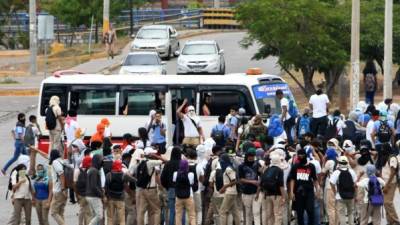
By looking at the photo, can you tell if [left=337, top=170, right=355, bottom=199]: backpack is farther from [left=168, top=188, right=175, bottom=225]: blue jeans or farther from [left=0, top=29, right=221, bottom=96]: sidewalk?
[left=0, top=29, right=221, bottom=96]: sidewalk

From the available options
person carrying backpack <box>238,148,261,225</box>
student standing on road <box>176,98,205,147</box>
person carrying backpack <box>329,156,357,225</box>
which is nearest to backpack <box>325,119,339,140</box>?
student standing on road <box>176,98,205,147</box>

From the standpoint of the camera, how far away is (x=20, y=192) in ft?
73.0

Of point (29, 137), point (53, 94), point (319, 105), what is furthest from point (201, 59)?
point (29, 137)

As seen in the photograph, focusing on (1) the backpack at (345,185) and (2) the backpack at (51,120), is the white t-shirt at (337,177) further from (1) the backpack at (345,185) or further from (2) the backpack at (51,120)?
A: (2) the backpack at (51,120)

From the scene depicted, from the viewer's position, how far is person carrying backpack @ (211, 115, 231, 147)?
25.5 metres

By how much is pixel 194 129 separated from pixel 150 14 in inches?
2096

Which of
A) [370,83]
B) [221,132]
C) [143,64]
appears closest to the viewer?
[221,132]

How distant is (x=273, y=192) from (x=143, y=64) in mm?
24247

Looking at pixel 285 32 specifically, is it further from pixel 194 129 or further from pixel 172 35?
pixel 172 35

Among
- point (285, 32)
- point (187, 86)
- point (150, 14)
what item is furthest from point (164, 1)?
point (187, 86)

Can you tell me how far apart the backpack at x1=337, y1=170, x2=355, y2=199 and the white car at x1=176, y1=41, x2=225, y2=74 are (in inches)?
1041

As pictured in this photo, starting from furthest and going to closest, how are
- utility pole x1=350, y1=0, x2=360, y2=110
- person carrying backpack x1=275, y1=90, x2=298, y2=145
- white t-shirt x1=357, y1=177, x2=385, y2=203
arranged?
utility pole x1=350, y1=0, x2=360, y2=110 < person carrying backpack x1=275, y1=90, x2=298, y2=145 < white t-shirt x1=357, y1=177, x2=385, y2=203

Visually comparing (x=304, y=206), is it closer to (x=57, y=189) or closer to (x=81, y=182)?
(x=81, y=182)

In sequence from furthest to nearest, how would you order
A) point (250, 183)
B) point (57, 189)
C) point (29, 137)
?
point (29, 137), point (57, 189), point (250, 183)
